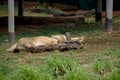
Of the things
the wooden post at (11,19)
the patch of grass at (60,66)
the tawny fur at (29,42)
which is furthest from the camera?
the wooden post at (11,19)

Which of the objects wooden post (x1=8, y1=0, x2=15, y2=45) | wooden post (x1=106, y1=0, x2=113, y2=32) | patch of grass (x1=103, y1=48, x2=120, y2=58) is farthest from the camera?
wooden post (x1=106, y1=0, x2=113, y2=32)

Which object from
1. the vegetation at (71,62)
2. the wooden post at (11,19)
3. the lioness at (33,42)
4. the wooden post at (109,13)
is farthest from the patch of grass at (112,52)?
the wooden post at (109,13)

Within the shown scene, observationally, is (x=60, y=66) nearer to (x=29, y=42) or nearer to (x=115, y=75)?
(x=115, y=75)

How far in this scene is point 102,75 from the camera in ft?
18.2

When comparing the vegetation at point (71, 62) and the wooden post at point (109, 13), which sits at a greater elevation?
the wooden post at point (109, 13)

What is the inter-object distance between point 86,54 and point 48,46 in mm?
767

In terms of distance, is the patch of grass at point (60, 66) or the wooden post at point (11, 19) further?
the wooden post at point (11, 19)

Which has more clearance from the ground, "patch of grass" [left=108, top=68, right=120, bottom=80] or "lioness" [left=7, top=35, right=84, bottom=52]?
"lioness" [left=7, top=35, right=84, bottom=52]

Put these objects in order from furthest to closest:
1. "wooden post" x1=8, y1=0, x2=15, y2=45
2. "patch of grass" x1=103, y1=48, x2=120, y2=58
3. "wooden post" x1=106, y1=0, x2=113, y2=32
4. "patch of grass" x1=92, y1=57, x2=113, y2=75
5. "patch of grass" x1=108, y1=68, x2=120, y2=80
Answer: "wooden post" x1=106, y1=0, x2=113, y2=32
"wooden post" x1=8, y1=0, x2=15, y2=45
"patch of grass" x1=103, y1=48, x2=120, y2=58
"patch of grass" x1=92, y1=57, x2=113, y2=75
"patch of grass" x1=108, y1=68, x2=120, y2=80

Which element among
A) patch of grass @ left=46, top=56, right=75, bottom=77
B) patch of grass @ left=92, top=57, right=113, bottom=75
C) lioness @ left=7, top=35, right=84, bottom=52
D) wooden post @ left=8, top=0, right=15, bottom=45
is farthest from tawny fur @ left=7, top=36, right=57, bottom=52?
patch of grass @ left=92, top=57, right=113, bottom=75

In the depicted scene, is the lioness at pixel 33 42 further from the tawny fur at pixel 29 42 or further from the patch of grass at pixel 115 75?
the patch of grass at pixel 115 75

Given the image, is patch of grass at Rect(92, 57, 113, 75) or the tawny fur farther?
the tawny fur

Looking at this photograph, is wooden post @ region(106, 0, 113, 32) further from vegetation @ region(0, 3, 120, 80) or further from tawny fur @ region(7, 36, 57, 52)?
tawny fur @ region(7, 36, 57, 52)

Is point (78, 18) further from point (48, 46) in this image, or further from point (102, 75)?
point (102, 75)
